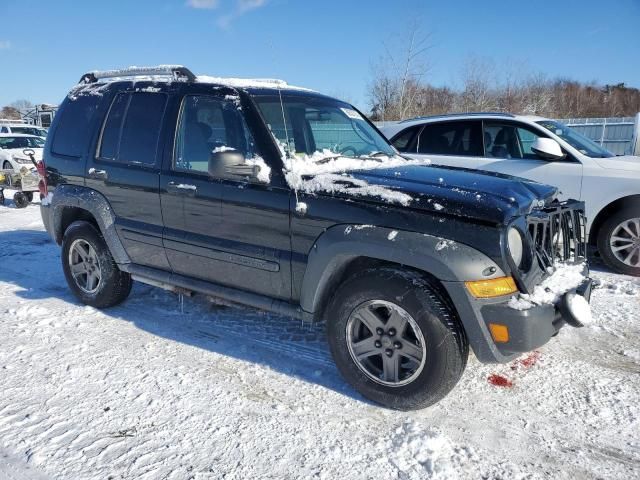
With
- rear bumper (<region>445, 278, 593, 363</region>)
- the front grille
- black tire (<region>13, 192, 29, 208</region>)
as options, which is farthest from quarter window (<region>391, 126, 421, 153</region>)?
black tire (<region>13, 192, 29, 208</region>)

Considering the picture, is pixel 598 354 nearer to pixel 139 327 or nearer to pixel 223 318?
pixel 223 318

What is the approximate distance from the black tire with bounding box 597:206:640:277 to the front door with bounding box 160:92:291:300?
411cm

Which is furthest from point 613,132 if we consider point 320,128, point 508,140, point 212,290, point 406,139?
point 212,290

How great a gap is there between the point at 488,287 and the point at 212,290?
6.59 feet

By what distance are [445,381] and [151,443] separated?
5.36ft

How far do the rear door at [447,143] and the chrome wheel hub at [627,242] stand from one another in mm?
1790

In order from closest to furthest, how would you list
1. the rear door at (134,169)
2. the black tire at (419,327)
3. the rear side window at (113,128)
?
the black tire at (419,327) → the rear door at (134,169) → the rear side window at (113,128)

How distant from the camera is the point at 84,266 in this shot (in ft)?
15.5

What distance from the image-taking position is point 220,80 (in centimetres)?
392

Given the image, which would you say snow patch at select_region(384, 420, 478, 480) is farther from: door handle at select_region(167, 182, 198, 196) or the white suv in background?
the white suv in background

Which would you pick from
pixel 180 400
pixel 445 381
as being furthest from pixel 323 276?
Answer: pixel 180 400

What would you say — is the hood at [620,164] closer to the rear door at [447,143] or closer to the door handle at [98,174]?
Answer: the rear door at [447,143]

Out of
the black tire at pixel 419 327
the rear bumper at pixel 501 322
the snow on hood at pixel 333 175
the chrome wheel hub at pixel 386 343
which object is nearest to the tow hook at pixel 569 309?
the rear bumper at pixel 501 322

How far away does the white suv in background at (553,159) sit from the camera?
222 inches
